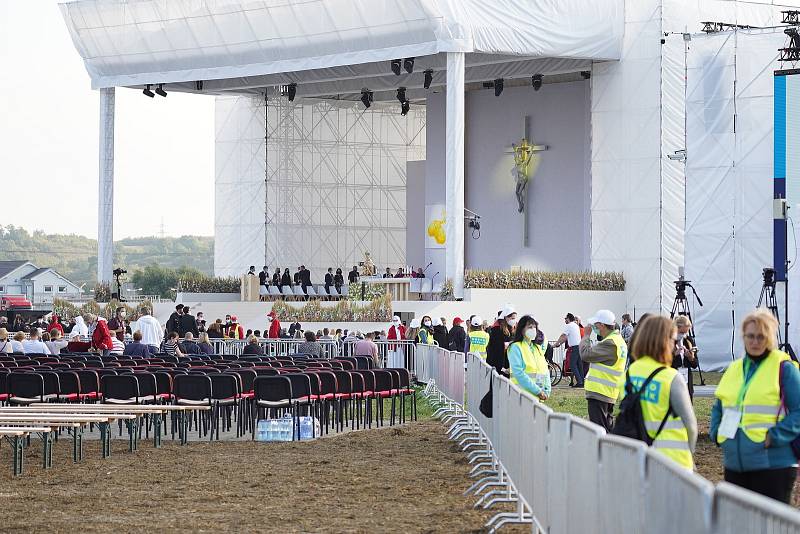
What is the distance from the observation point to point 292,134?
183ft

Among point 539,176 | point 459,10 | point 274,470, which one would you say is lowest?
point 274,470

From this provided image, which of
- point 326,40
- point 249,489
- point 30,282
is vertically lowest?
point 249,489

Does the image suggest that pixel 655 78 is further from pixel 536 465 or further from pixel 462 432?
pixel 536 465

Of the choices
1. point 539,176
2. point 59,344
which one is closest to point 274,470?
point 59,344

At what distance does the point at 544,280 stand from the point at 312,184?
15440 mm

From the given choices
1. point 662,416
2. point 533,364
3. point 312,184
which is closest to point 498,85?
point 312,184

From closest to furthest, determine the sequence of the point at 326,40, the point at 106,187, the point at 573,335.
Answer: the point at 573,335 < the point at 326,40 < the point at 106,187

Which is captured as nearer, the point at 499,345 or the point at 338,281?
the point at 499,345

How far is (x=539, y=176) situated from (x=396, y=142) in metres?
10.6

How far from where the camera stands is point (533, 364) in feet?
43.4

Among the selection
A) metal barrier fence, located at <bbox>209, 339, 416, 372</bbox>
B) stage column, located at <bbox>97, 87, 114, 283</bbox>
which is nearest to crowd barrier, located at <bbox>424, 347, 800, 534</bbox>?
metal barrier fence, located at <bbox>209, 339, 416, 372</bbox>

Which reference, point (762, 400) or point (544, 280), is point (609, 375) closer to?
point (762, 400)

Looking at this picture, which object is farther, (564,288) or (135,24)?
(135,24)

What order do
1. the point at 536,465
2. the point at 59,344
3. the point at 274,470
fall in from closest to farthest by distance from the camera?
the point at 536,465, the point at 274,470, the point at 59,344
